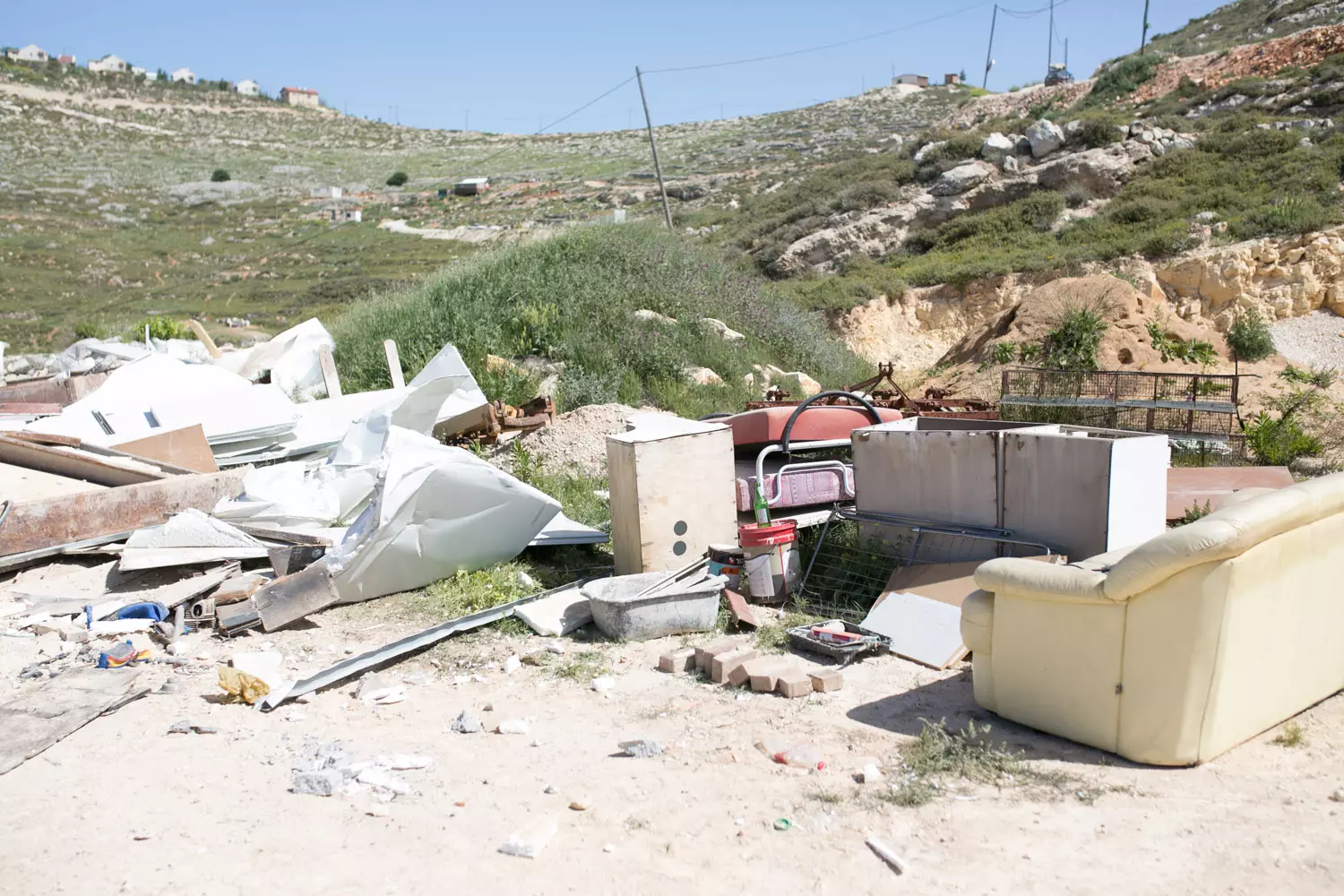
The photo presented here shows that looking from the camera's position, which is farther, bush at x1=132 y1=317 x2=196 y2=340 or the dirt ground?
bush at x1=132 y1=317 x2=196 y2=340

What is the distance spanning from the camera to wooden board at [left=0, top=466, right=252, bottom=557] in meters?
6.24

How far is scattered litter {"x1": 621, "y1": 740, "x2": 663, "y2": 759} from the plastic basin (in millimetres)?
1259

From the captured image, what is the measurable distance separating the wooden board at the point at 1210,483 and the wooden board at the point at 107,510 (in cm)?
654

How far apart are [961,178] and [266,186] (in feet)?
136

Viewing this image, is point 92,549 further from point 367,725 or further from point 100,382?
point 100,382

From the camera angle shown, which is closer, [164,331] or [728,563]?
[728,563]

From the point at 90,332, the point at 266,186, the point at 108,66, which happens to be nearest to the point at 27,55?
the point at 108,66

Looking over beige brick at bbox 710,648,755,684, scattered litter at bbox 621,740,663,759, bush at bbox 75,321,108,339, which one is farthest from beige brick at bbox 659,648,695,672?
bush at bbox 75,321,108,339

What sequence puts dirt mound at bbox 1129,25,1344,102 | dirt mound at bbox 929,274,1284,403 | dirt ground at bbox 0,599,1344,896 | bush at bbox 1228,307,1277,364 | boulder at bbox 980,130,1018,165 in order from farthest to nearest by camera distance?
dirt mound at bbox 1129,25,1344,102 < boulder at bbox 980,130,1018,165 < bush at bbox 1228,307,1277,364 < dirt mound at bbox 929,274,1284,403 < dirt ground at bbox 0,599,1344,896

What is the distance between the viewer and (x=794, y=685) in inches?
162

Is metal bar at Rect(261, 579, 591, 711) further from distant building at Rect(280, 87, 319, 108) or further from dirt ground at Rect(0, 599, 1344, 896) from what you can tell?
distant building at Rect(280, 87, 319, 108)

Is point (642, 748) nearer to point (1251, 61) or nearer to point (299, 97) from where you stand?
point (1251, 61)

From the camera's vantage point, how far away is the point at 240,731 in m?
3.96

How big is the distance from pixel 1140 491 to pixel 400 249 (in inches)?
1357
